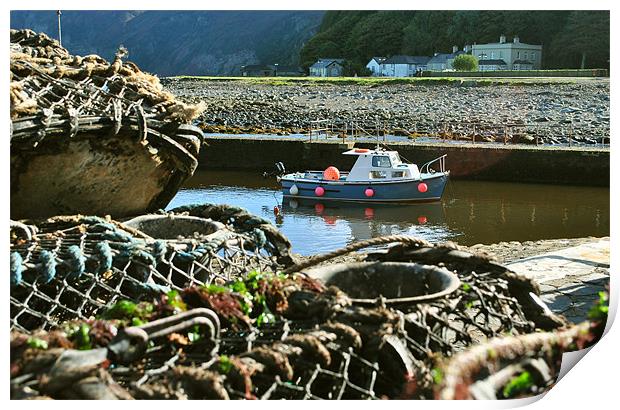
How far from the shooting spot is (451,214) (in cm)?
1602

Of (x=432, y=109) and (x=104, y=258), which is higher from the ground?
(x=432, y=109)

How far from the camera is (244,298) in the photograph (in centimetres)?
341

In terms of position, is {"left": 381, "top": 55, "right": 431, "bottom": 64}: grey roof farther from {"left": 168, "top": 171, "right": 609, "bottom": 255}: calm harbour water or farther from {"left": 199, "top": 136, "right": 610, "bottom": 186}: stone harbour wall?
{"left": 168, "top": 171, "right": 609, "bottom": 255}: calm harbour water

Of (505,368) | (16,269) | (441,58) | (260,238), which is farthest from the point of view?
(441,58)

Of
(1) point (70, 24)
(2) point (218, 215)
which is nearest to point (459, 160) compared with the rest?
(1) point (70, 24)

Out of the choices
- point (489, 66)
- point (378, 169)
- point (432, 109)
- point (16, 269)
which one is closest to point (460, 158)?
point (378, 169)

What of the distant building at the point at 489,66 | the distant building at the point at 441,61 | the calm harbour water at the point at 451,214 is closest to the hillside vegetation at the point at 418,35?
the distant building at the point at 489,66

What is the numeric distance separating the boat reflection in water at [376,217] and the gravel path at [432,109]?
17.7 feet

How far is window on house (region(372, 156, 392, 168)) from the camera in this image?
1688 cm

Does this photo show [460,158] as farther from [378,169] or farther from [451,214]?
[451,214]

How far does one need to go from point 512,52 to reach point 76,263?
1794 centimetres

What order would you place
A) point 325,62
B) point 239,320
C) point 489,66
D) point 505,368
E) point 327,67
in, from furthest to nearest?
point 325,62 < point 327,67 < point 489,66 < point 239,320 < point 505,368

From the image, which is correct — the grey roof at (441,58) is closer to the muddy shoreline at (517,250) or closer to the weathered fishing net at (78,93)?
the muddy shoreline at (517,250)

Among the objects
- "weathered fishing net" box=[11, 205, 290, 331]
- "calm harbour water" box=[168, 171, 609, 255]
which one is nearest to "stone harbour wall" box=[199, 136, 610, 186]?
"calm harbour water" box=[168, 171, 609, 255]
